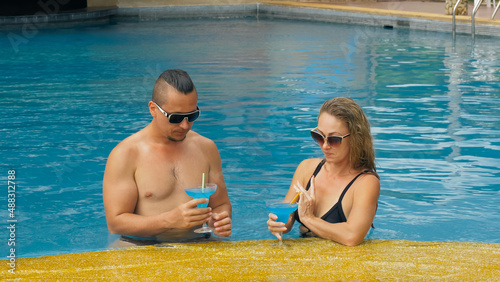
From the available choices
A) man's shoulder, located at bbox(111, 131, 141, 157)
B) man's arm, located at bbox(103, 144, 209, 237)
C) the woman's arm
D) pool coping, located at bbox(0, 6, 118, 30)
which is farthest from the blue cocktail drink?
pool coping, located at bbox(0, 6, 118, 30)

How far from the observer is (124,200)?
3.61 meters

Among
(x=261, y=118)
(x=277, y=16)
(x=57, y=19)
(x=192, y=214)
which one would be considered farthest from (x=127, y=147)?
(x=277, y=16)

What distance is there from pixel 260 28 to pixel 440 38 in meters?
5.20

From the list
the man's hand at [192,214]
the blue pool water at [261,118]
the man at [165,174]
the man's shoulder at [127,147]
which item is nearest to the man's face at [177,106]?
the man at [165,174]

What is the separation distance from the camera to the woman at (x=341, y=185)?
3523 mm

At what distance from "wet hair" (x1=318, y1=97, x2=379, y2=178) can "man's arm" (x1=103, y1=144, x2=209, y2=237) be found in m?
1.06

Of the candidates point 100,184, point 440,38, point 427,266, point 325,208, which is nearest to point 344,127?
point 325,208

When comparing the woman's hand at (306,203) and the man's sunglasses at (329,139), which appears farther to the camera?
the man's sunglasses at (329,139)

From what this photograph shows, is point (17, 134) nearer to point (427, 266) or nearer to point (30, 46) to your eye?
point (427, 266)

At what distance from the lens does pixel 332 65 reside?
12719mm

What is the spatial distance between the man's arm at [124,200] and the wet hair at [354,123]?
106 centimetres

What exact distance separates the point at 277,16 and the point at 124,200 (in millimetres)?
18658

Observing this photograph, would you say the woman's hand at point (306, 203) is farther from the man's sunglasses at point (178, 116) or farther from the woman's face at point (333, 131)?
the man's sunglasses at point (178, 116)

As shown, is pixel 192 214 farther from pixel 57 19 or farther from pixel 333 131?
pixel 57 19
